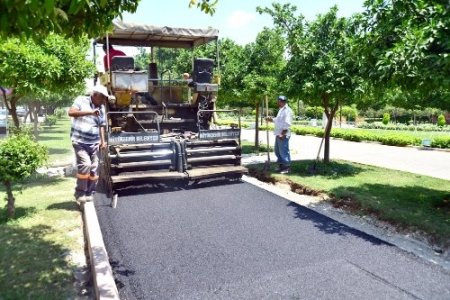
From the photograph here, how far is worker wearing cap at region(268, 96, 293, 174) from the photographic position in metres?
9.16

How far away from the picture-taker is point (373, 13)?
235 inches

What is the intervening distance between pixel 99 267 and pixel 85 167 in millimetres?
2758

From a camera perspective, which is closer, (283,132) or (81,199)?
(81,199)

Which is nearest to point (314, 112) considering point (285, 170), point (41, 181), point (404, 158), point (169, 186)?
point (404, 158)

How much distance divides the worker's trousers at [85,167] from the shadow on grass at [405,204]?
418cm

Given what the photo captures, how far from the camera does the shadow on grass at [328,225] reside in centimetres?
500

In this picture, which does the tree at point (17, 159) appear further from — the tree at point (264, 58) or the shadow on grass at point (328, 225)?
the tree at point (264, 58)

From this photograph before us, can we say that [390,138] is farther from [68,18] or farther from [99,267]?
[68,18]

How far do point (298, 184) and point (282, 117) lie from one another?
1982 millimetres

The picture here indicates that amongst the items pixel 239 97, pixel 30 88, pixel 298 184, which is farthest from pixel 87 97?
pixel 239 97

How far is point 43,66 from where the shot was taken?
266 inches

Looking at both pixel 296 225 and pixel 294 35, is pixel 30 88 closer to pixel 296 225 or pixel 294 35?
pixel 296 225

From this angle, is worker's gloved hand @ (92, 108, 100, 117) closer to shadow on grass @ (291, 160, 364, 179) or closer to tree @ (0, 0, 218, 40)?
tree @ (0, 0, 218, 40)

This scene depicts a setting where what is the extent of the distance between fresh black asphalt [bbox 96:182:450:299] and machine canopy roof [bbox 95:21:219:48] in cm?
391
